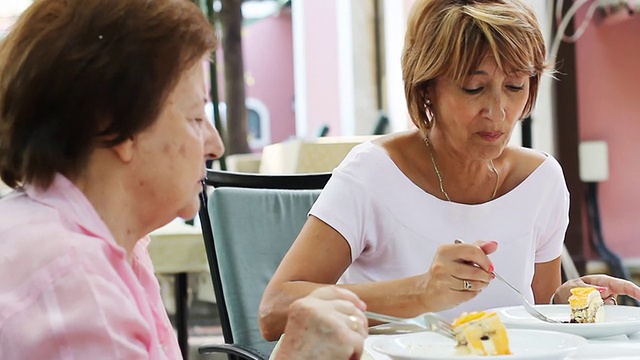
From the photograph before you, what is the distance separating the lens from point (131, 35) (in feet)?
2.72

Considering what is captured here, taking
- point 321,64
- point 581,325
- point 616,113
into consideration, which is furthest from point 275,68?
point 581,325

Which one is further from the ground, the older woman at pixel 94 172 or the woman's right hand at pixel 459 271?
the older woman at pixel 94 172

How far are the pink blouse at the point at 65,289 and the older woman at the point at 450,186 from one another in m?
0.66

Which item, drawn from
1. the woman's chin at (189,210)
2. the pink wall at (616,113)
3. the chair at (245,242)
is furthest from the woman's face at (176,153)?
the pink wall at (616,113)

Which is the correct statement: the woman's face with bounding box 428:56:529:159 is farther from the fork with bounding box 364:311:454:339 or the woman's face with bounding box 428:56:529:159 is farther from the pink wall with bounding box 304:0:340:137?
the pink wall with bounding box 304:0:340:137

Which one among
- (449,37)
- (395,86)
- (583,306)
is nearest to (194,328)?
(395,86)

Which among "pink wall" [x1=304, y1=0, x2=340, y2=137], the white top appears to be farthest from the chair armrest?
"pink wall" [x1=304, y1=0, x2=340, y2=137]

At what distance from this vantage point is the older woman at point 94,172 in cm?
75

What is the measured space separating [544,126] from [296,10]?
1.99 m

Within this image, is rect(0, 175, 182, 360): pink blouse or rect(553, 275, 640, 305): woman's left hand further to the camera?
rect(553, 275, 640, 305): woman's left hand

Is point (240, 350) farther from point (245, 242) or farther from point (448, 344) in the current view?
point (448, 344)

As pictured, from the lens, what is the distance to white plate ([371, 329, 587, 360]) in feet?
3.14

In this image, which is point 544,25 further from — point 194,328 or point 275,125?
point 275,125

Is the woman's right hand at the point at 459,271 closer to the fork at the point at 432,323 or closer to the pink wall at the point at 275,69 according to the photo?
the fork at the point at 432,323
